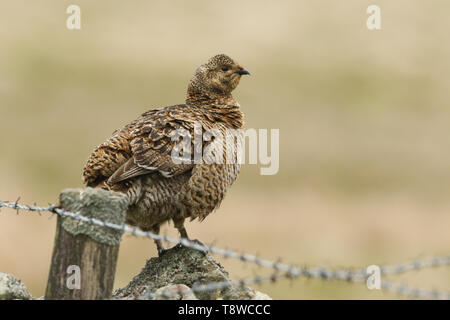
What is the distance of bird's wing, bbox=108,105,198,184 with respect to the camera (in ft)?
20.0

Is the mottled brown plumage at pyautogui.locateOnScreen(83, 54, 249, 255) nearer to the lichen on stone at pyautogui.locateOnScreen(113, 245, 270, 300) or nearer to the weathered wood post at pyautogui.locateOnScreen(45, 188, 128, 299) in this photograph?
the lichen on stone at pyautogui.locateOnScreen(113, 245, 270, 300)

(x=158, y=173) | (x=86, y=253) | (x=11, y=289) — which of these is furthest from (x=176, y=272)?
(x=86, y=253)

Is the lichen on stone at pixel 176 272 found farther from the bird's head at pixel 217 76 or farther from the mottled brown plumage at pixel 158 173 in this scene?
the bird's head at pixel 217 76

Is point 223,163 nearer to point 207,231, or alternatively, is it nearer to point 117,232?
point 117,232

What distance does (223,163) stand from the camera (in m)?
6.45

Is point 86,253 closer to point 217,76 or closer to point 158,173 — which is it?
point 158,173

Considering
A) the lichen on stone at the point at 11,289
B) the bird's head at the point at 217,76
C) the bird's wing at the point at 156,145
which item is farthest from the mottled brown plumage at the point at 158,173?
the lichen on stone at the point at 11,289

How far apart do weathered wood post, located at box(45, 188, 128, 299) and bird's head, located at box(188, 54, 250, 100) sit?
2.96 meters

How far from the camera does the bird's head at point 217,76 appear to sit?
24.1 feet

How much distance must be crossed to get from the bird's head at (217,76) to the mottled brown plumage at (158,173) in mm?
683

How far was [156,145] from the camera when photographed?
6281 millimetres
